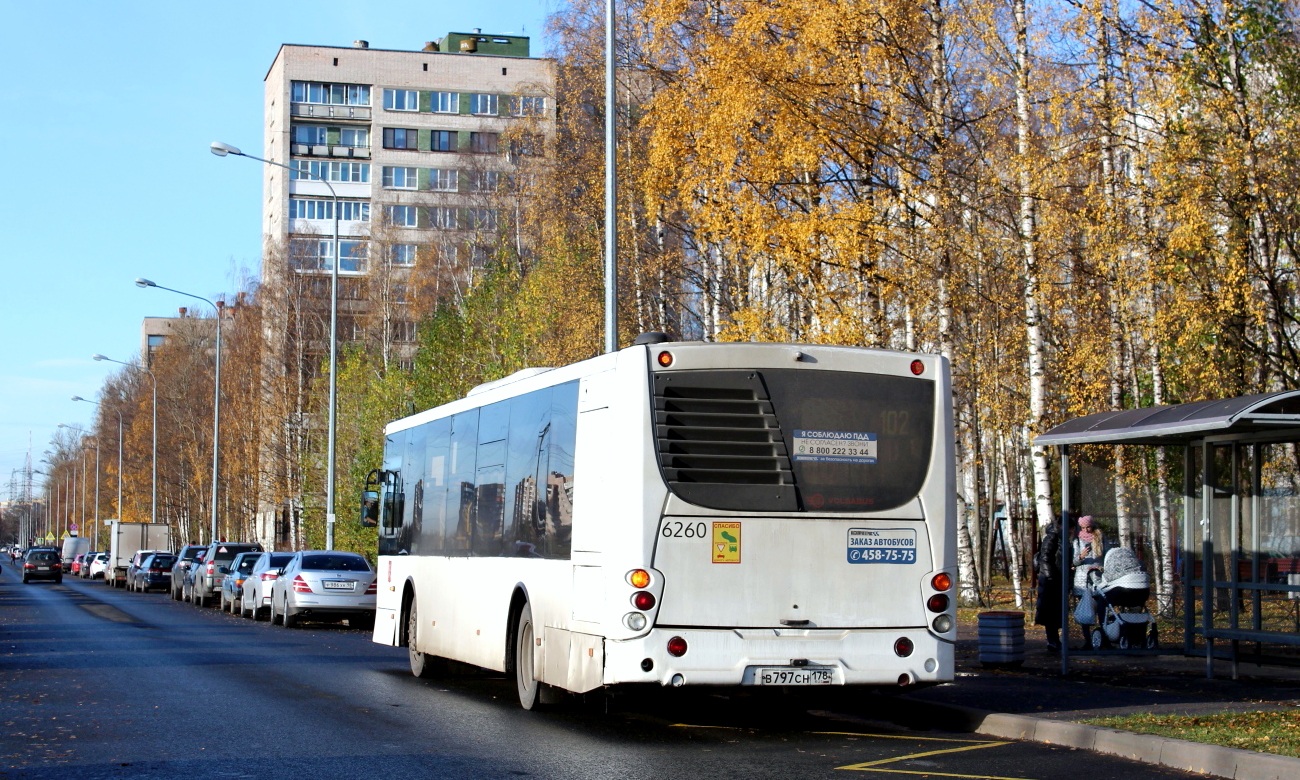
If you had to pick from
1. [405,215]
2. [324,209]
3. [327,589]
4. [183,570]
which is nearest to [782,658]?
[327,589]

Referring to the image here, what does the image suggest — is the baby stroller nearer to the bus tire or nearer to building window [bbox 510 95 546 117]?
the bus tire

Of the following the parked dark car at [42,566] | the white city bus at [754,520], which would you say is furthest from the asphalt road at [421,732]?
the parked dark car at [42,566]

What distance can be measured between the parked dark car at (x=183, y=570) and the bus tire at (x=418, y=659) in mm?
33764

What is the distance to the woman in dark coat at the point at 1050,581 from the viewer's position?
2081 cm

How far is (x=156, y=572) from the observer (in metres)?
62.1

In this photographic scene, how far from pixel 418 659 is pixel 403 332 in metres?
56.9

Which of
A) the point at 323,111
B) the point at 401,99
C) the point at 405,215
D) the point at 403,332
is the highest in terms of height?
the point at 401,99

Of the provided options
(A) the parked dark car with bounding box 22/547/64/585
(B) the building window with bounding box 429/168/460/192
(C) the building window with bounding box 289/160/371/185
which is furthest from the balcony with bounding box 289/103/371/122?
(A) the parked dark car with bounding box 22/547/64/585

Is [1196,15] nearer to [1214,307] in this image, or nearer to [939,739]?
[1214,307]

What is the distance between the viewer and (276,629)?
105 ft

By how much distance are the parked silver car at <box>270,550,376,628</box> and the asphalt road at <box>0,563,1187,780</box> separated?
10894mm

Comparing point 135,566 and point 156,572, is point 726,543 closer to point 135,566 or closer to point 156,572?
point 156,572

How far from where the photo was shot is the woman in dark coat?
20812mm

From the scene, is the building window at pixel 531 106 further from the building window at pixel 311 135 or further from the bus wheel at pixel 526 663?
the building window at pixel 311 135
